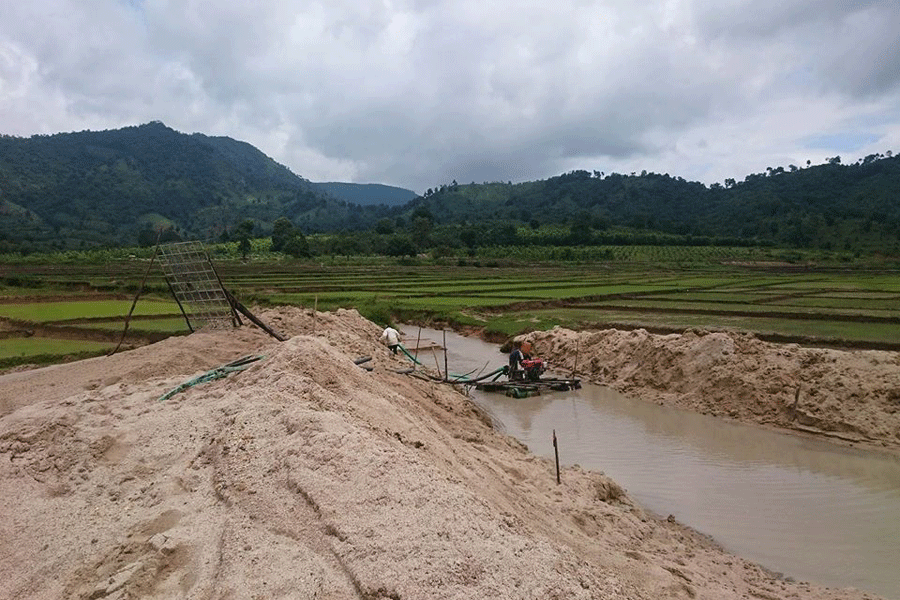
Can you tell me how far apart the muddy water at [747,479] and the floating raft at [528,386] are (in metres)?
0.32

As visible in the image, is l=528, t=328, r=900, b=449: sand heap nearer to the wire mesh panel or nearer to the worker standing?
the worker standing

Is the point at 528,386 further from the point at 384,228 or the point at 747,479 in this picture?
the point at 384,228

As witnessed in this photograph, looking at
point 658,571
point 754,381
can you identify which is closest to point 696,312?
point 754,381

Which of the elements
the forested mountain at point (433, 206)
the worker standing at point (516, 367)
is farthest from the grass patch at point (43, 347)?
the forested mountain at point (433, 206)

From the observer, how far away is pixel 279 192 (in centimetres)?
17188

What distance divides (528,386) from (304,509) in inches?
419

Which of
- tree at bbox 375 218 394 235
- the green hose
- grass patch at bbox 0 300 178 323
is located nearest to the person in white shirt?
the green hose

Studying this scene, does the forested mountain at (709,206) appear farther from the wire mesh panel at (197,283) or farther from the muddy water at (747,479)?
the wire mesh panel at (197,283)

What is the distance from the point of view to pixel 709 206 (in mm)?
120625

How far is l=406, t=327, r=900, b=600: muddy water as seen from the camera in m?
7.12

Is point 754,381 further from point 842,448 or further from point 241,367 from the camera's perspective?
point 241,367

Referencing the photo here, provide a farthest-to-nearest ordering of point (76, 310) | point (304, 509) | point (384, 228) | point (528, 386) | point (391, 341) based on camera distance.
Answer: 1. point (384, 228)
2. point (76, 310)
3. point (391, 341)
4. point (528, 386)
5. point (304, 509)

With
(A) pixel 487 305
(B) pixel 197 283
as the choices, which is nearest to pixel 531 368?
(B) pixel 197 283

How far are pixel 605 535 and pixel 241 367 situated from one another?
491 centimetres
